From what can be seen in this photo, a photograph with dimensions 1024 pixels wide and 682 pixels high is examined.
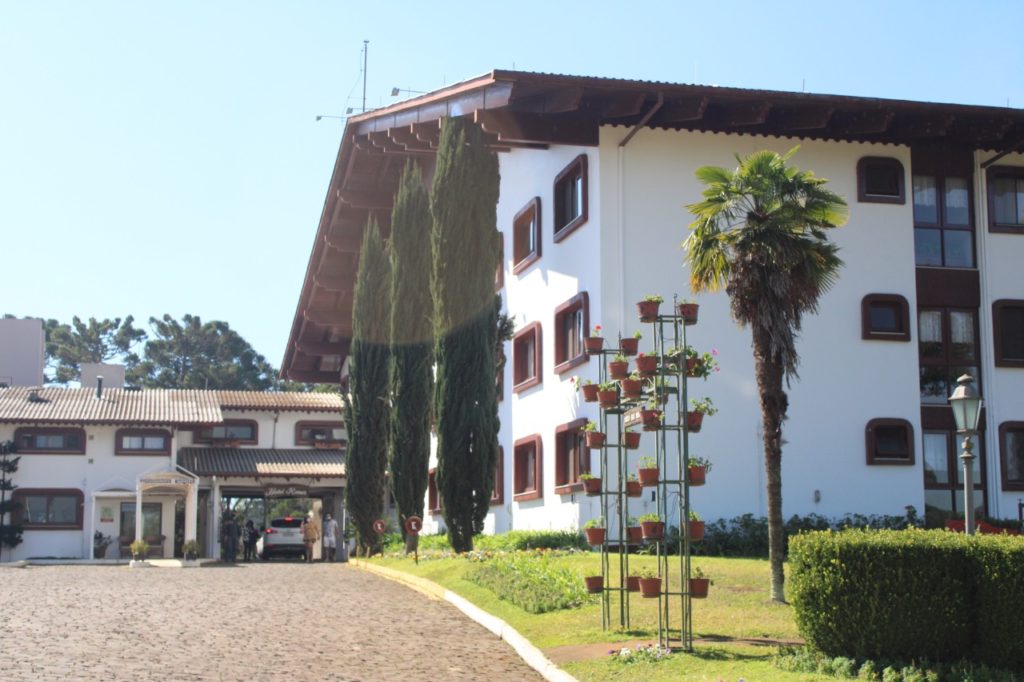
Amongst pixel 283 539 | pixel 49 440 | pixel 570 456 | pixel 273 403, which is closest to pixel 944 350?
pixel 570 456

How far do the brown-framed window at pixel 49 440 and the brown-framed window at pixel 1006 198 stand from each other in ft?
106

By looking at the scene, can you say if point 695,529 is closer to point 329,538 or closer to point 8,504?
point 329,538

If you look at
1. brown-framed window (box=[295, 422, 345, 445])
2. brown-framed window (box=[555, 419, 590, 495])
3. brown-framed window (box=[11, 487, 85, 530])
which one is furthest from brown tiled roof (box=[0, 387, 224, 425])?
brown-framed window (box=[555, 419, 590, 495])

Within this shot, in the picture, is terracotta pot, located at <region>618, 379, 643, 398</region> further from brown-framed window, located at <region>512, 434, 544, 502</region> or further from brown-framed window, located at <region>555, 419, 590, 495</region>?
brown-framed window, located at <region>512, 434, 544, 502</region>

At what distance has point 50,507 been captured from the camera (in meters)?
45.0

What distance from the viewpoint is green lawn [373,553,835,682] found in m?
10.7

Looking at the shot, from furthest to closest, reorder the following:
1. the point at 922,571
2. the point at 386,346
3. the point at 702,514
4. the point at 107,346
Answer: the point at 107,346 → the point at 386,346 → the point at 702,514 → the point at 922,571

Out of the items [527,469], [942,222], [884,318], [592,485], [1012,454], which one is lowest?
[592,485]

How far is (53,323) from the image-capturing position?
329 feet

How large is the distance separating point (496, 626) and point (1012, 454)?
15.8 metres

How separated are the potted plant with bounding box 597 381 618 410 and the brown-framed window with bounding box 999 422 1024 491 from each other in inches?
585

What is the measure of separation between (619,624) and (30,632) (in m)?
6.58

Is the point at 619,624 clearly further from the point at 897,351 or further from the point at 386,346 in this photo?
the point at 386,346

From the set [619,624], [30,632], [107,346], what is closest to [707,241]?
[619,624]
